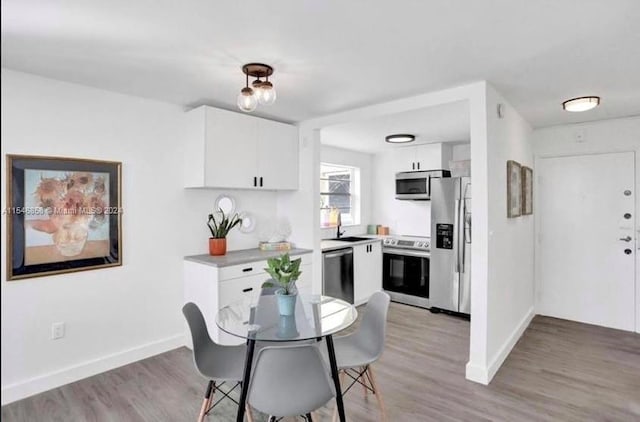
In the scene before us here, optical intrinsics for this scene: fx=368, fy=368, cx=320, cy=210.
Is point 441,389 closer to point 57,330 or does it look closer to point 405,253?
point 405,253

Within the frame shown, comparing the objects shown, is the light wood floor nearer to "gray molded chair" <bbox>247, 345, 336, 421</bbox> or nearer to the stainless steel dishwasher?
"gray molded chair" <bbox>247, 345, 336, 421</bbox>

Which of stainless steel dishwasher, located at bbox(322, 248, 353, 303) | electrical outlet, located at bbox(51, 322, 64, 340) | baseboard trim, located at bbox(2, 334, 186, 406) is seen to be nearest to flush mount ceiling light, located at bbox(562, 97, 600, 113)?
stainless steel dishwasher, located at bbox(322, 248, 353, 303)

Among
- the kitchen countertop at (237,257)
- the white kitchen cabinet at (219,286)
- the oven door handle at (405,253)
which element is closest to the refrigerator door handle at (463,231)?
the oven door handle at (405,253)

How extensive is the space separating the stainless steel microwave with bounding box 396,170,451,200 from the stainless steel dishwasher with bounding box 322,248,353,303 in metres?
1.31

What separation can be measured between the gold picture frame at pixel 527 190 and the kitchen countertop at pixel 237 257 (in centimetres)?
221

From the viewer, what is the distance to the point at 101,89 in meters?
2.78

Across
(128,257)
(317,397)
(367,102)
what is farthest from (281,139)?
(317,397)

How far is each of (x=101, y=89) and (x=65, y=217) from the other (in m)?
1.13

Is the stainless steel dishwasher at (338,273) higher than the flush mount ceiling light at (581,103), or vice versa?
the flush mount ceiling light at (581,103)

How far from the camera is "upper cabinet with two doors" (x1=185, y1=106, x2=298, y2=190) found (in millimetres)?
3184

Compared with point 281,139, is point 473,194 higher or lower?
lower

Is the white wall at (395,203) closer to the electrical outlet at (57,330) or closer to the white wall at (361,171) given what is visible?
the white wall at (361,171)

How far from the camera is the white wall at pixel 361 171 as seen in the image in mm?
5297

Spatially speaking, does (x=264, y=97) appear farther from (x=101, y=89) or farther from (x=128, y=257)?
(x=128, y=257)
